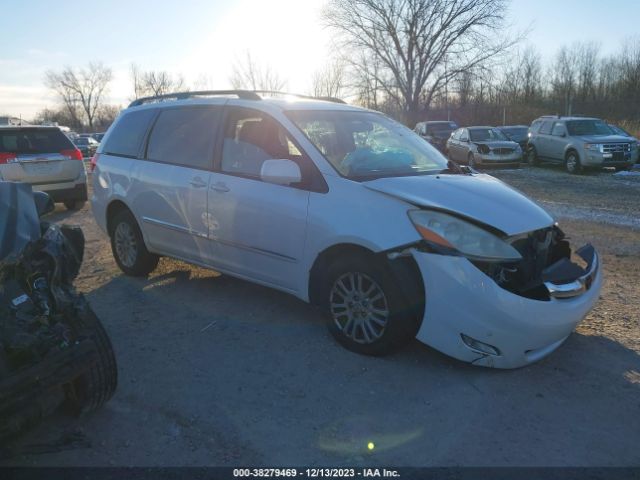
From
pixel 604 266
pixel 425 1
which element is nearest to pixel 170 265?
pixel 604 266

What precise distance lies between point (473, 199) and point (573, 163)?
15181mm

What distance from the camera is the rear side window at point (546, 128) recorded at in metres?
18.5

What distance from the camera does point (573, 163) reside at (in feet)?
55.6

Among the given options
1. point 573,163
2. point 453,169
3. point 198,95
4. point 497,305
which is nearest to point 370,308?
point 497,305

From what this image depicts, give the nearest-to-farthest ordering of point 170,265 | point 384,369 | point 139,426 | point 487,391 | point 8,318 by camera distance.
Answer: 1. point 8,318
2. point 139,426
3. point 487,391
4. point 384,369
5. point 170,265

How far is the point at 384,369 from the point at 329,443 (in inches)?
34.6

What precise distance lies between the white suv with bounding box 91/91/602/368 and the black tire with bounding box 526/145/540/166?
51.6 ft

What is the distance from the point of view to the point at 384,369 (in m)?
3.58

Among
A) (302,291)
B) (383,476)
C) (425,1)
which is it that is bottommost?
(383,476)

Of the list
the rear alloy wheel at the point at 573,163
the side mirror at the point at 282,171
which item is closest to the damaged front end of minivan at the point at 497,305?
the side mirror at the point at 282,171

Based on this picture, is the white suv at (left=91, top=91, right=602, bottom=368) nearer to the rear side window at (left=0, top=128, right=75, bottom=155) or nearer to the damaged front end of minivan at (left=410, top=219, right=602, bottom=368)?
the damaged front end of minivan at (left=410, top=219, right=602, bottom=368)

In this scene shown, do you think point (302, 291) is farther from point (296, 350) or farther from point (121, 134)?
point (121, 134)

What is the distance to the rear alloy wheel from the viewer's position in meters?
16.7

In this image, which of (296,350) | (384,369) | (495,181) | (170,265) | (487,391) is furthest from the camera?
(170,265)
